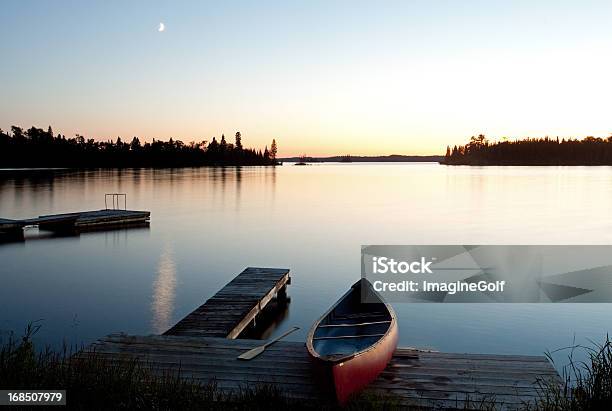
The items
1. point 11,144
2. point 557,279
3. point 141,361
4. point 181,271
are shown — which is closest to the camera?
point 141,361

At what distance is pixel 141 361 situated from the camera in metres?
8.33

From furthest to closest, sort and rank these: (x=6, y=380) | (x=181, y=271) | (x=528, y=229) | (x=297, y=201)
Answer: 1. (x=297, y=201)
2. (x=528, y=229)
3. (x=181, y=271)
4. (x=6, y=380)

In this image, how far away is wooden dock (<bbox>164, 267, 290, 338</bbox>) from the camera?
1146 cm

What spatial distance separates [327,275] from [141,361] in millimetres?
14243

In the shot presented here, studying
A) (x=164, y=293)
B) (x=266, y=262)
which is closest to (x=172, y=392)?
(x=164, y=293)

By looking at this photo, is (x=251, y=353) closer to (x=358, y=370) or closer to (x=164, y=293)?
(x=358, y=370)

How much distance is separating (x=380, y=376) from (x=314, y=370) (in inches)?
48.4

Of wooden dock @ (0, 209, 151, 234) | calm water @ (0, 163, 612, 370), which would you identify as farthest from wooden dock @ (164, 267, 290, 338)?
wooden dock @ (0, 209, 151, 234)

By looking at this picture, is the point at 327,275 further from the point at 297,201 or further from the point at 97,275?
the point at 297,201

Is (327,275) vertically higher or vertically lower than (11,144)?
lower

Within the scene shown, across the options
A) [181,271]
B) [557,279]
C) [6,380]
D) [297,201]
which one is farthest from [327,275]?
[297,201]

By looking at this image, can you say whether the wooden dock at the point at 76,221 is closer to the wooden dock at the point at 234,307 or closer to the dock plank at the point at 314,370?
the wooden dock at the point at 234,307

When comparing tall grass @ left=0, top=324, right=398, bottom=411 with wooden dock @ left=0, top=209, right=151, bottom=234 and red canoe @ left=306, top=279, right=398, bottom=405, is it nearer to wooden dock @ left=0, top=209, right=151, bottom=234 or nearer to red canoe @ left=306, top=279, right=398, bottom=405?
red canoe @ left=306, top=279, right=398, bottom=405

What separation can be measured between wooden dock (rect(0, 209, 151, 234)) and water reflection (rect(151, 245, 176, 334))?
9824mm
